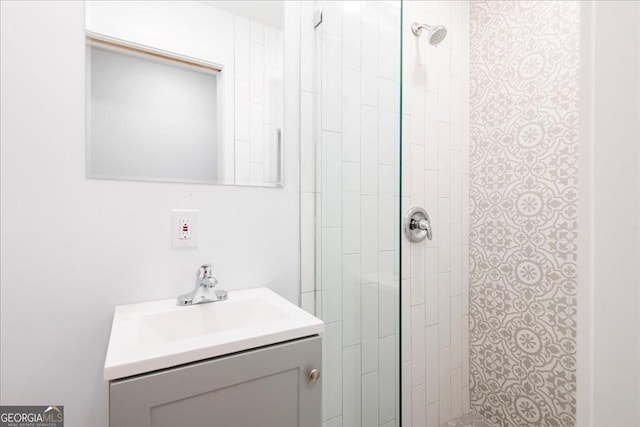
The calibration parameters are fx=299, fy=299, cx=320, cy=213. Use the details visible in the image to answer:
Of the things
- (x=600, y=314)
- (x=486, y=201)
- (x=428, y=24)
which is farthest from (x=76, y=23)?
(x=486, y=201)

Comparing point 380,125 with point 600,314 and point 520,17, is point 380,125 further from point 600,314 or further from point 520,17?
point 520,17

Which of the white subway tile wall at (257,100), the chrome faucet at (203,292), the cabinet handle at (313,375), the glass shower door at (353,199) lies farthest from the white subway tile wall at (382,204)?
the chrome faucet at (203,292)

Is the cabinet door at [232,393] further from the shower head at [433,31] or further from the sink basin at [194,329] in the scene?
the shower head at [433,31]

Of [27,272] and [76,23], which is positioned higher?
[76,23]

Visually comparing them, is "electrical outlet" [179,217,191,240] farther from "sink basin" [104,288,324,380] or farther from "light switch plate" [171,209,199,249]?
"sink basin" [104,288,324,380]

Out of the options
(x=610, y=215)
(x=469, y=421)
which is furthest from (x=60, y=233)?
(x=469, y=421)

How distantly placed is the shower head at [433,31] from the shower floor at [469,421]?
1.92m

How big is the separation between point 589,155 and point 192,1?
1.19 metres

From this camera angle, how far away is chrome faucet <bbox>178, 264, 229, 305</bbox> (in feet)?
2.93

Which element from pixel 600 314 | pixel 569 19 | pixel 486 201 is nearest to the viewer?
pixel 600 314

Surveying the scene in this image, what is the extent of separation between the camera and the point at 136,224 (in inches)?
35.3

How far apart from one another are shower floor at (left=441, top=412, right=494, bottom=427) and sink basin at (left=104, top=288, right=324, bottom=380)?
1.34m

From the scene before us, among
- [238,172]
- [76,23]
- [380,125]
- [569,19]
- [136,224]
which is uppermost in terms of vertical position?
[569,19]

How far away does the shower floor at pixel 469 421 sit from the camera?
5.18ft
